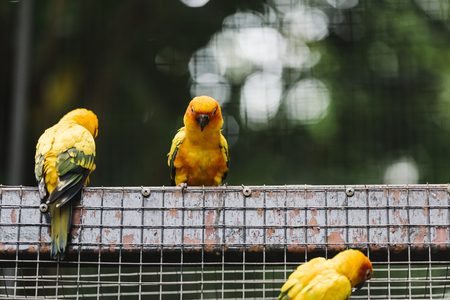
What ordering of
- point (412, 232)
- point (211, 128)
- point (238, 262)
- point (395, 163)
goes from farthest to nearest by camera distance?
point (395, 163) < point (211, 128) < point (238, 262) < point (412, 232)

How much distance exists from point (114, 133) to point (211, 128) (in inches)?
108

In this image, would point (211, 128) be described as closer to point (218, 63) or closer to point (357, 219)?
point (357, 219)

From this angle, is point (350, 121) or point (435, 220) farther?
point (350, 121)

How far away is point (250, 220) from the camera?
177 centimetres

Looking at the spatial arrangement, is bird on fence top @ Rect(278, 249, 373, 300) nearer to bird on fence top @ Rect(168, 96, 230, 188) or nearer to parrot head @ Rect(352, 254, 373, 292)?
parrot head @ Rect(352, 254, 373, 292)

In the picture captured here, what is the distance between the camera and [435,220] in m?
1.73

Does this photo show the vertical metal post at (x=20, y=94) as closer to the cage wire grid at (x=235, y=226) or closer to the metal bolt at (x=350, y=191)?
the cage wire grid at (x=235, y=226)

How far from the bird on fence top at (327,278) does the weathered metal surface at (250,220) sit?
4.9 inches

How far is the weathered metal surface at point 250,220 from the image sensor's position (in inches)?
68.4

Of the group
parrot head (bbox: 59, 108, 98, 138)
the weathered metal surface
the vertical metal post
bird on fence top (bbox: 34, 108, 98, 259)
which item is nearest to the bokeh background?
the vertical metal post

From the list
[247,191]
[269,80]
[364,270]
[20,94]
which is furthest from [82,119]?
[269,80]

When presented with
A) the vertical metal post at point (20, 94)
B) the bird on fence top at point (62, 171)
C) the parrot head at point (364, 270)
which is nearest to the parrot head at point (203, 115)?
the bird on fence top at point (62, 171)

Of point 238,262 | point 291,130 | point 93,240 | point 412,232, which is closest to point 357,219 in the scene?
point 412,232

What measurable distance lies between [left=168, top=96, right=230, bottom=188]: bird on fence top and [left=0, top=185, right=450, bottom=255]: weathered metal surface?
3.12 ft
